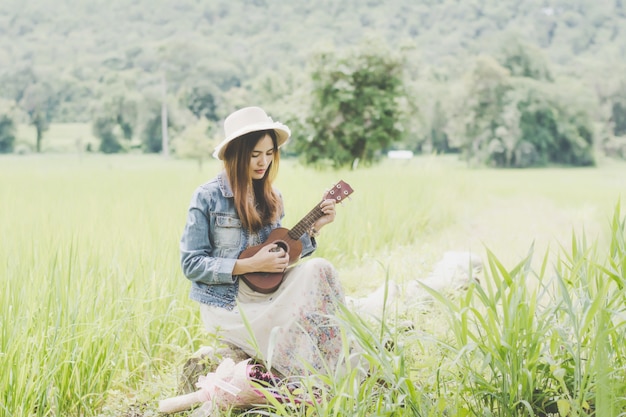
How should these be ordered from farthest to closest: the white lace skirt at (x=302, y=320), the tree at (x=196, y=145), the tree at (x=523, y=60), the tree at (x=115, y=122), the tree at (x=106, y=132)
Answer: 1. the tree at (x=523, y=60)
2. the tree at (x=106, y=132)
3. the tree at (x=115, y=122)
4. the tree at (x=196, y=145)
5. the white lace skirt at (x=302, y=320)

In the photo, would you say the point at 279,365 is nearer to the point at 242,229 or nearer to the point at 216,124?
the point at 242,229

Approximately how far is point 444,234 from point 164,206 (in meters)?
2.21

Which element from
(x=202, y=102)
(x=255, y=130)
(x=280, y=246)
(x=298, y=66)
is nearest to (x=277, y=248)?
(x=280, y=246)

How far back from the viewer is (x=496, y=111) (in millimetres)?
23266

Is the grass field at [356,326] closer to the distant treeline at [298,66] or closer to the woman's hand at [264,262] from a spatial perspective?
the woman's hand at [264,262]

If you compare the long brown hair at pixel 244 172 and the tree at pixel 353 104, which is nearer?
the long brown hair at pixel 244 172

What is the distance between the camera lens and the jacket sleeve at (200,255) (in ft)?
6.83

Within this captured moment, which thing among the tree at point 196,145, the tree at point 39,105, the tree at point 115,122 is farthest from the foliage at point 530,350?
the tree at point 39,105

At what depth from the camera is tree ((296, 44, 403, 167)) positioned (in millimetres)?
11094

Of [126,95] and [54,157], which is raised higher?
[126,95]

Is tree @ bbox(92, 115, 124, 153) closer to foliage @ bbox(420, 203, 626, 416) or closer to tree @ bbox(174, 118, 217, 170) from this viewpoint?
tree @ bbox(174, 118, 217, 170)

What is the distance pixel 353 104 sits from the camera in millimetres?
11141

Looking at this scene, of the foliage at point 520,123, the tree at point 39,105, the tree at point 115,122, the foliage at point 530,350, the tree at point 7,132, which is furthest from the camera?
the tree at point 39,105

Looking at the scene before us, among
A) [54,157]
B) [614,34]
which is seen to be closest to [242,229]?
[54,157]
